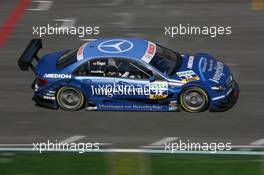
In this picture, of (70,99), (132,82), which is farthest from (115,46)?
(70,99)

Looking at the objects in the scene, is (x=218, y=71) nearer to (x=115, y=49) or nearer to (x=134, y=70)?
(x=134, y=70)

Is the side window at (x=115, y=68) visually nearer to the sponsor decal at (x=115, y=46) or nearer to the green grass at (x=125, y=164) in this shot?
the sponsor decal at (x=115, y=46)

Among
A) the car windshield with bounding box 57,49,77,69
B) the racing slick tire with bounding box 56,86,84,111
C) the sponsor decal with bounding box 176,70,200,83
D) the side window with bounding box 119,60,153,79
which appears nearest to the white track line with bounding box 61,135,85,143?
the racing slick tire with bounding box 56,86,84,111

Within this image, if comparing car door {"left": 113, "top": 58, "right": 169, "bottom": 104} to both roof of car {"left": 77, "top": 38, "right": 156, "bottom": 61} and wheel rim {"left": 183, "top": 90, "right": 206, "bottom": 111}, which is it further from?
wheel rim {"left": 183, "top": 90, "right": 206, "bottom": 111}

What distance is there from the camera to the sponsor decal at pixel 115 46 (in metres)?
16.6

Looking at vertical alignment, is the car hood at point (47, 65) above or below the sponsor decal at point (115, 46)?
below

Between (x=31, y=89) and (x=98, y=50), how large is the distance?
2.43 m

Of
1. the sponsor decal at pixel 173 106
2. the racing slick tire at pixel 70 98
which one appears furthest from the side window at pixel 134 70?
the racing slick tire at pixel 70 98

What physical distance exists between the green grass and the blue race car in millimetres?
1912
